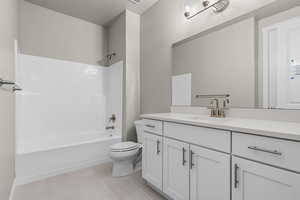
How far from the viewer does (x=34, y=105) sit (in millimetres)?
2367

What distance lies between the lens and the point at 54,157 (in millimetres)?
1946

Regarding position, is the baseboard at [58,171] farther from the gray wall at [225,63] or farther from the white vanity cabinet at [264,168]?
the white vanity cabinet at [264,168]

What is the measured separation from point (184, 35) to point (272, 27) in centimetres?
92

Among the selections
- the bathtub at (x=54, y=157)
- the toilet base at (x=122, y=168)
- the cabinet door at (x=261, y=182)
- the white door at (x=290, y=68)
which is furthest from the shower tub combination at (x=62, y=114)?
the white door at (x=290, y=68)

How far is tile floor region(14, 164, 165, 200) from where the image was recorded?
1.51 m

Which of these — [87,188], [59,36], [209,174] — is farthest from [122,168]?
[59,36]

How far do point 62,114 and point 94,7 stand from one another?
1.92m

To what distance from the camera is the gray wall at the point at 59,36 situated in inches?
90.8

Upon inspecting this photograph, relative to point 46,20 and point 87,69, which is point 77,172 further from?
point 46,20

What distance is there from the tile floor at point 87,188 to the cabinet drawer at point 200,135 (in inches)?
29.5

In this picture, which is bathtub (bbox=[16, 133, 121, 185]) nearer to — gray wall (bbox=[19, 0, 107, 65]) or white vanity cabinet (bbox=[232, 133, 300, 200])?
gray wall (bbox=[19, 0, 107, 65])

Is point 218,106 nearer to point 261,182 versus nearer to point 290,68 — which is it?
point 290,68

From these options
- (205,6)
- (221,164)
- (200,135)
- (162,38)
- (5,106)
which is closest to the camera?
(221,164)

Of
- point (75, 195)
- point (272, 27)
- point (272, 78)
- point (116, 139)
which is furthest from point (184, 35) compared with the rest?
point (75, 195)
